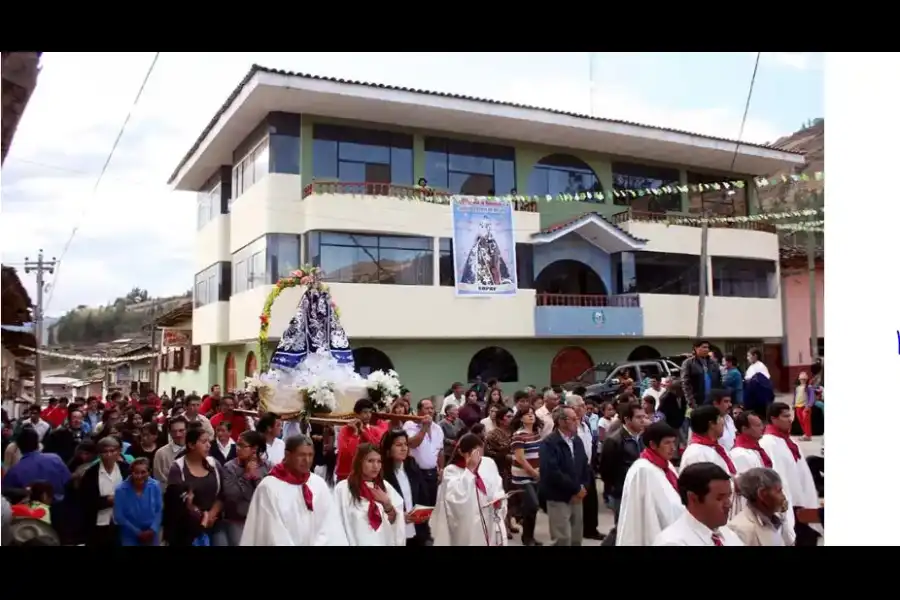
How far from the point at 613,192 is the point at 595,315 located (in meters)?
0.91

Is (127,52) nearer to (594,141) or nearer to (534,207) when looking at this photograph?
(534,207)

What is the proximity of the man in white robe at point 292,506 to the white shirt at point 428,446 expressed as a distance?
861 mm

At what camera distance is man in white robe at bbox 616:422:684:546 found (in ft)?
11.9

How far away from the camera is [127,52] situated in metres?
4.22

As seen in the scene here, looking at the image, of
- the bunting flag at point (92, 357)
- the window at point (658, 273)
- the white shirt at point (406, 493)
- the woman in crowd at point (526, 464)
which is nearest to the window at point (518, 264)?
the window at point (658, 273)

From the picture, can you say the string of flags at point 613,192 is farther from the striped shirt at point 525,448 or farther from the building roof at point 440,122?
the striped shirt at point 525,448

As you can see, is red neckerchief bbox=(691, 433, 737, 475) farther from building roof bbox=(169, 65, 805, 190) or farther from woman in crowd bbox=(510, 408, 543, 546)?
building roof bbox=(169, 65, 805, 190)

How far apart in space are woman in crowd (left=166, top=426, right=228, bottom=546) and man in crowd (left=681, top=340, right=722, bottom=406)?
2.89 metres

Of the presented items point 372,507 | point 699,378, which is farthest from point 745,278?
point 372,507

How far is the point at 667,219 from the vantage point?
534 cm

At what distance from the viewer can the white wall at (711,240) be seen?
529 cm

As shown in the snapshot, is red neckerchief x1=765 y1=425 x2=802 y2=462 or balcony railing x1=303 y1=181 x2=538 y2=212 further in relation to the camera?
balcony railing x1=303 y1=181 x2=538 y2=212

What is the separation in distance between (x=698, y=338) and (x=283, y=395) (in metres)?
2.82

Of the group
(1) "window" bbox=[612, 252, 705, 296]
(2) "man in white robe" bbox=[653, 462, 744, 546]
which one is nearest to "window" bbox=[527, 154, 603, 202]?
(1) "window" bbox=[612, 252, 705, 296]
